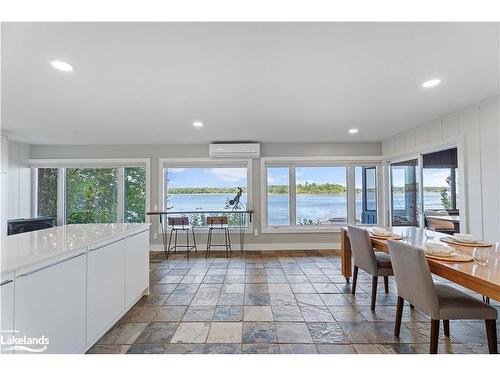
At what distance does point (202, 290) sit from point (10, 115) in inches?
140

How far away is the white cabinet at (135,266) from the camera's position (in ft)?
8.32

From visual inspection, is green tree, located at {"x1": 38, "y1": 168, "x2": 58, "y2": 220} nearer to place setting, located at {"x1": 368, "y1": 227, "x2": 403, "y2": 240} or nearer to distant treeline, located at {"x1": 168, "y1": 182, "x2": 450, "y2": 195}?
distant treeline, located at {"x1": 168, "y1": 182, "x2": 450, "y2": 195}

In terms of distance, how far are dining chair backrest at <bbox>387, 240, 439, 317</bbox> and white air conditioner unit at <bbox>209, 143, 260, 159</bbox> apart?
11.9ft

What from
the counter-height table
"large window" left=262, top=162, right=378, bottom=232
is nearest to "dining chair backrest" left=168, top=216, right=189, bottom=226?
the counter-height table

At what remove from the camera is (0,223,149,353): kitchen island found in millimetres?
1309

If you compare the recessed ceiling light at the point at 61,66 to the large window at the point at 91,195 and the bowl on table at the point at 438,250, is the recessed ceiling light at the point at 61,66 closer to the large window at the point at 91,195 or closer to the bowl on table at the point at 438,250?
the bowl on table at the point at 438,250

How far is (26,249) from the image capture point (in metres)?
1.63

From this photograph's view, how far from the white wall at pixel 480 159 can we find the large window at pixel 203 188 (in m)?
3.71

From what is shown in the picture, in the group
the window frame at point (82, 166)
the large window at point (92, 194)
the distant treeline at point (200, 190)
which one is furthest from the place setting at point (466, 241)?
the large window at point (92, 194)

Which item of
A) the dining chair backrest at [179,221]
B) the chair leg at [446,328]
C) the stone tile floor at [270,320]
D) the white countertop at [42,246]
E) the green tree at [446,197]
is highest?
the green tree at [446,197]

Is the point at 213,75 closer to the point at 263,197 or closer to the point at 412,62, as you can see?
the point at 412,62

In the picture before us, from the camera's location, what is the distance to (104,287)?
210 cm

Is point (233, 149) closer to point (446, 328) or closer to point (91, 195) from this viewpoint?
point (91, 195)
